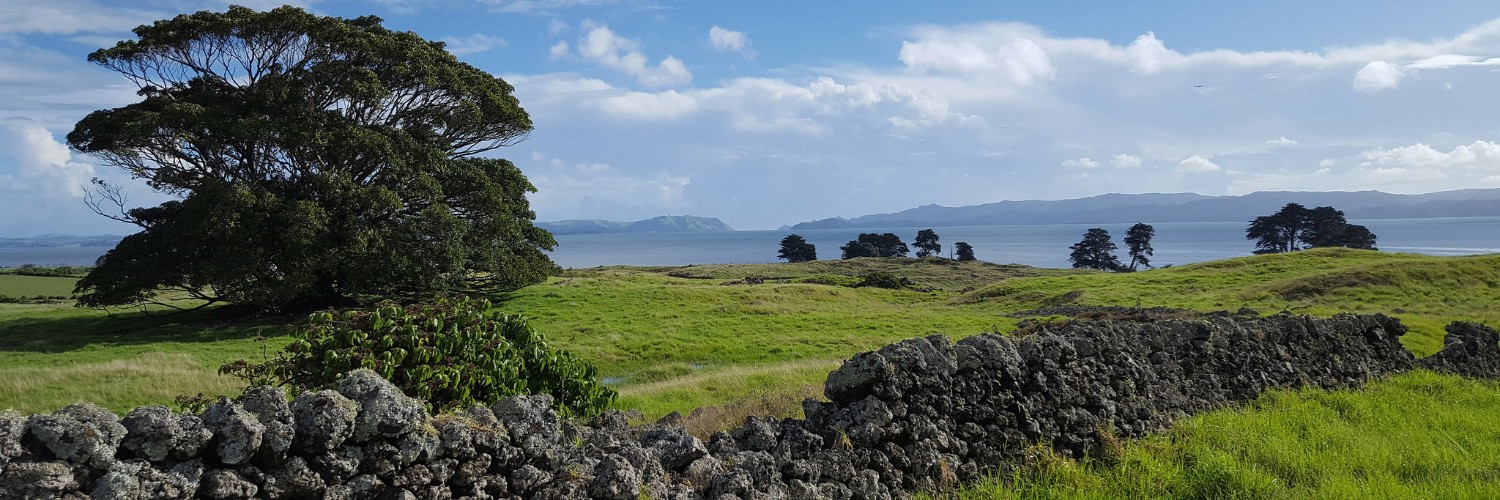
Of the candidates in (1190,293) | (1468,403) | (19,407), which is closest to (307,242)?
(19,407)

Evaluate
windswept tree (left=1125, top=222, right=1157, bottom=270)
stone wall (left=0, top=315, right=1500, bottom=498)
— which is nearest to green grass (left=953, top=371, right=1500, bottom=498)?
stone wall (left=0, top=315, right=1500, bottom=498)

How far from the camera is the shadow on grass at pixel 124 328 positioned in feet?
82.4

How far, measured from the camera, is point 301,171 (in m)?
30.0

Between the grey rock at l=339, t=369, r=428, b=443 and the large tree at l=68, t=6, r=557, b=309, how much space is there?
25760mm

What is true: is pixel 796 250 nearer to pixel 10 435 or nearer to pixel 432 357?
pixel 432 357

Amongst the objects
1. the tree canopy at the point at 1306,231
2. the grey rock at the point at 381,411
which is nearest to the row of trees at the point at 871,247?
the tree canopy at the point at 1306,231

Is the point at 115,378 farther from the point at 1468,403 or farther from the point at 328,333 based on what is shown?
the point at 1468,403

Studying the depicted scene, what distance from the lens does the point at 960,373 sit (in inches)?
281

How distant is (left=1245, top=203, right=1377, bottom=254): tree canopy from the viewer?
9675cm

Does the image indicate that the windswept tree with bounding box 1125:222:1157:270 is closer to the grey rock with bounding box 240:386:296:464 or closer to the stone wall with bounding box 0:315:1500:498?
the stone wall with bounding box 0:315:1500:498

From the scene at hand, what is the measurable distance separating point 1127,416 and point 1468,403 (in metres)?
5.34

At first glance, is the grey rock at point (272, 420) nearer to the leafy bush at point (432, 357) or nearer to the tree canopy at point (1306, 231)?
the leafy bush at point (432, 357)

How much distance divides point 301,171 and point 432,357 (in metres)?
26.6

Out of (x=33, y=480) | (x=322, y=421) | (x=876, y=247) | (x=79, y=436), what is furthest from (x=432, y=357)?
(x=876, y=247)
